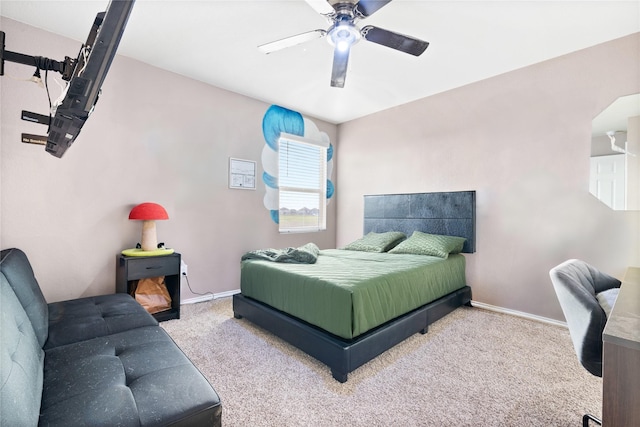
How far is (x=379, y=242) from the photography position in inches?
146

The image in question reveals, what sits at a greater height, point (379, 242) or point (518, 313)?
point (379, 242)

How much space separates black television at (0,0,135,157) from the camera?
2.58ft

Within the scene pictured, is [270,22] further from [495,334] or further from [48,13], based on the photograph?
[495,334]

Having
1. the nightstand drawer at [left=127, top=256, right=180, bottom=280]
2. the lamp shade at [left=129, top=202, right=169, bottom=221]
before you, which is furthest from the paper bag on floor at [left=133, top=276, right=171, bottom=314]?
the lamp shade at [left=129, top=202, right=169, bottom=221]

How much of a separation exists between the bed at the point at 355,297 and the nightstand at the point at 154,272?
0.67 meters

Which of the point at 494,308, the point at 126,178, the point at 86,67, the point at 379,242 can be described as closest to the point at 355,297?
the point at 86,67

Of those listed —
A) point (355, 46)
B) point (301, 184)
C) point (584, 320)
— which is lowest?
point (584, 320)

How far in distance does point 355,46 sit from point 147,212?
258cm

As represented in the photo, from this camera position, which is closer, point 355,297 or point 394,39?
point 355,297

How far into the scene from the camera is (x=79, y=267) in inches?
103

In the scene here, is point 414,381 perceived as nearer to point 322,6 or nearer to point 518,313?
point 518,313

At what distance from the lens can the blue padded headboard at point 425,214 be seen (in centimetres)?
334

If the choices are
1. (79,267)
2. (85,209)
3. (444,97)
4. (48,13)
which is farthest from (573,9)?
(79,267)

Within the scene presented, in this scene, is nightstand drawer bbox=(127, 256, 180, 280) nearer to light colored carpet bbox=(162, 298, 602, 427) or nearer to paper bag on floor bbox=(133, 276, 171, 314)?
paper bag on floor bbox=(133, 276, 171, 314)
